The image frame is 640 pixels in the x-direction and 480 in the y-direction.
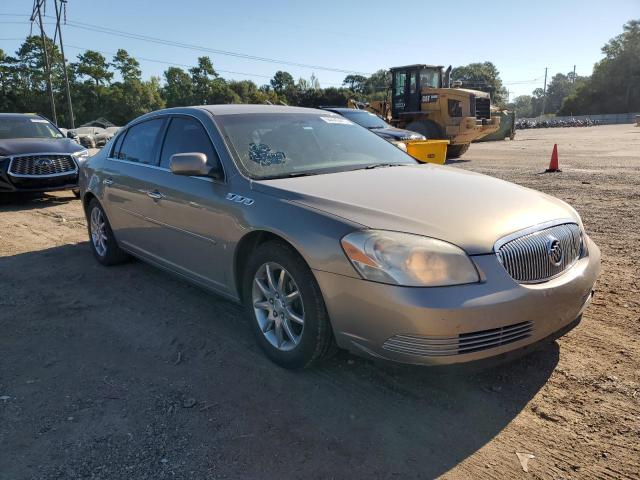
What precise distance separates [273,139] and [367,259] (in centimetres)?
168

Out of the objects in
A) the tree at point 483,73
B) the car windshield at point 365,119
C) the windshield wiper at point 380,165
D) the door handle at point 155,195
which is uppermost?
the tree at point 483,73

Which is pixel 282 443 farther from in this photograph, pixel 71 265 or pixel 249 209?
pixel 71 265

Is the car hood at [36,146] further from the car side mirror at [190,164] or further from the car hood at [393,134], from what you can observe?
the car side mirror at [190,164]

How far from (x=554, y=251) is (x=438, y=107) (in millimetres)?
16793

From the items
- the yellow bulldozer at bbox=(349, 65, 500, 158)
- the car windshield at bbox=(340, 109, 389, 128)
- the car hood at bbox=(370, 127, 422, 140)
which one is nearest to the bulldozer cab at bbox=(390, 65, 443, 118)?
the yellow bulldozer at bbox=(349, 65, 500, 158)

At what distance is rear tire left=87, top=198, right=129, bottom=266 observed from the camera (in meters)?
5.25

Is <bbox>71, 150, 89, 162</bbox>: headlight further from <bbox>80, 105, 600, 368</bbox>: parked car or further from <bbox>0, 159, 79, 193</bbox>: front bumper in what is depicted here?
<bbox>80, 105, 600, 368</bbox>: parked car

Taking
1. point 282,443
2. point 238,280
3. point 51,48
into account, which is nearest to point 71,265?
point 238,280

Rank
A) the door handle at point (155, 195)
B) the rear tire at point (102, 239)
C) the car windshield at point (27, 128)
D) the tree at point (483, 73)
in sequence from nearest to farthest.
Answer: the door handle at point (155, 195) < the rear tire at point (102, 239) < the car windshield at point (27, 128) < the tree at point (483, 73)

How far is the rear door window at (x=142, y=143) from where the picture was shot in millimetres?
A: 4527

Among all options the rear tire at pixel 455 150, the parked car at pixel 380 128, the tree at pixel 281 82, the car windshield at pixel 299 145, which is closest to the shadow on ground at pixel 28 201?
the parked car at pixel 380 128

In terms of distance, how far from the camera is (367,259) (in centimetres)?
256

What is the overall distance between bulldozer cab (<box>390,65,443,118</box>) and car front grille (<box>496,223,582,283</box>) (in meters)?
17.1

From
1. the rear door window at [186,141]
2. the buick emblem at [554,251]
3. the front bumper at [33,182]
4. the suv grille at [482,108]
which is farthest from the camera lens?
the suv grille at [482,108]
